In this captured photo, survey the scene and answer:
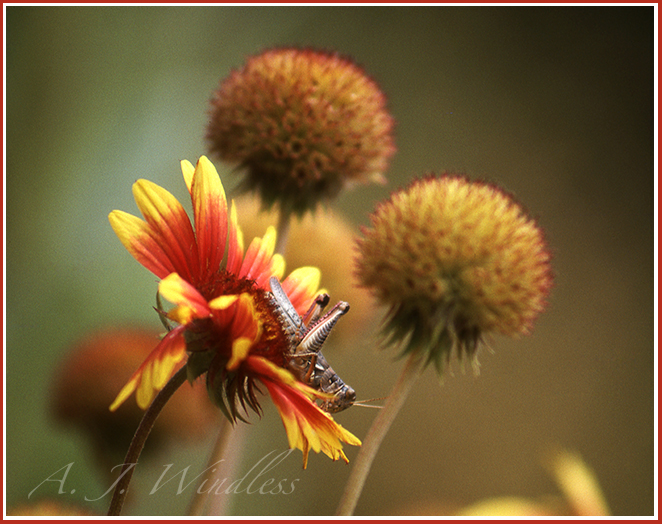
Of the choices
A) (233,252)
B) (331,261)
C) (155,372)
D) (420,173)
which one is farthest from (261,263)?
(420,173)

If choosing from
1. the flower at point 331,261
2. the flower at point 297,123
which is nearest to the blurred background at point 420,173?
the flower at point 331,261

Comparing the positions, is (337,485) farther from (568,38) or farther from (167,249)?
(568,38)

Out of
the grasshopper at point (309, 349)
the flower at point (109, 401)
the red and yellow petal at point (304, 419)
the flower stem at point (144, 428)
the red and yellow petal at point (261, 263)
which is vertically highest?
the red and yellow petal at point (261, 263)

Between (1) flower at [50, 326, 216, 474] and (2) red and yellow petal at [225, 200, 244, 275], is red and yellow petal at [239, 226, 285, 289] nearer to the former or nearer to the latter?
(2) red and yellow petal at [225, 200, 244, 275]

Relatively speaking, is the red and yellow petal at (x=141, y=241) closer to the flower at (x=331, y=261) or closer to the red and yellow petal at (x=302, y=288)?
the red and yellow petal at (x=302, y=288)

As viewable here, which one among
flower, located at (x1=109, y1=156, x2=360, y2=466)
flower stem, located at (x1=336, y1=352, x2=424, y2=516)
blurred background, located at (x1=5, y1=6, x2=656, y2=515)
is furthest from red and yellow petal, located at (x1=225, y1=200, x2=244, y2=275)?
blurred background, located at (x1=5, y1=6, x2=656, y2=515)

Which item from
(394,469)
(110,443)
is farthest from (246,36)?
(394,469)

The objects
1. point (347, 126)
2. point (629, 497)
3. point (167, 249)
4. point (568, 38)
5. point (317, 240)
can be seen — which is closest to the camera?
point (167, 249)
